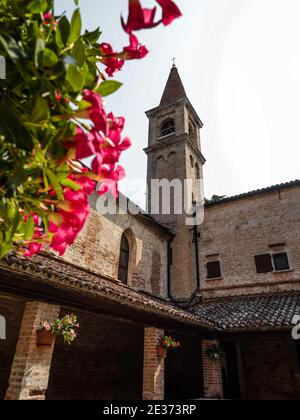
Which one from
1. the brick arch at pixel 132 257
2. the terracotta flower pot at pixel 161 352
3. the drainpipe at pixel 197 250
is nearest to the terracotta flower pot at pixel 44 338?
the terracotta flower pot at pixel 161 352

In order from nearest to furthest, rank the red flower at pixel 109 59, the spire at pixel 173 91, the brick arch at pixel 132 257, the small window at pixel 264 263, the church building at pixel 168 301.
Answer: the red flower at pixel 109 59 → the church building at pixel 168 301 → the brick arch at pixel 132 257 → the small window at pixel 264 263 → the spire at pixel 173 91

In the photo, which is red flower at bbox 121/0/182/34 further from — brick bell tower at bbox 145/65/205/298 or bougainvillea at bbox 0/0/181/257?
brick bell tower at bbox 145/65/205/298

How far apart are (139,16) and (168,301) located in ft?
46.7

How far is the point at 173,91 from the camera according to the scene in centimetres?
2292

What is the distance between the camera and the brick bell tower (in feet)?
50.3

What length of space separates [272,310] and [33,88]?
12082 mm

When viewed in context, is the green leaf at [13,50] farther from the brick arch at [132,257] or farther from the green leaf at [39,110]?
the brick arch at [132,257]

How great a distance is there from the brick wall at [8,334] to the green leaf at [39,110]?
784 cm

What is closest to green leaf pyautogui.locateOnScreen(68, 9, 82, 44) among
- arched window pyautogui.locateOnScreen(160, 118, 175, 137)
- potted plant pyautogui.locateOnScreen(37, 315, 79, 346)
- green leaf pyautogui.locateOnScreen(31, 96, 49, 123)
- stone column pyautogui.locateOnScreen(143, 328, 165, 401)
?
green leaf pyautogui.locateOnScreen(31, 96, 49, 123)

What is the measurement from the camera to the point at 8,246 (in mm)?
973

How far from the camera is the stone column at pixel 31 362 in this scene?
487 cm

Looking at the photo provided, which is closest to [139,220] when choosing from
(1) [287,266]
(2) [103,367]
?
(2) [103,367]

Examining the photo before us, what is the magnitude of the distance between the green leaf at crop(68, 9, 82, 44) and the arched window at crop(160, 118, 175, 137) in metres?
20.3

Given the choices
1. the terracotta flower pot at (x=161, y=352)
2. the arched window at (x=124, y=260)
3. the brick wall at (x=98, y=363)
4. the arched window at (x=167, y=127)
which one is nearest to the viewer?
the terracotta flower pot at (x=161, y=352)
